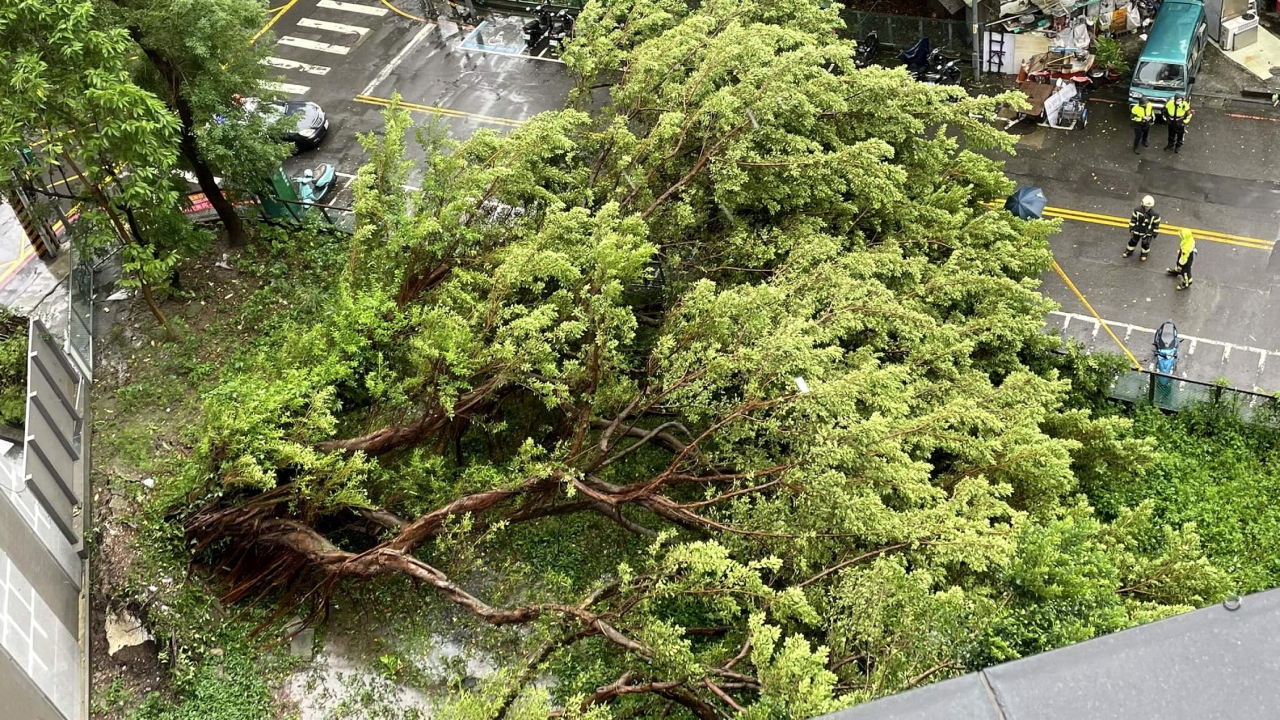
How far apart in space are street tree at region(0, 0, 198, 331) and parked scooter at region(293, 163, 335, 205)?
20.8ft

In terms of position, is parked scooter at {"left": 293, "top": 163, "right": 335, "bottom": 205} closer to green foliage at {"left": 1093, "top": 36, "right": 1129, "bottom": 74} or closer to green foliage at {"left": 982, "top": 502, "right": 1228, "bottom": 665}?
green foliage at {"left": 982, "top": 502, "right": 1228, "bottom": 665}

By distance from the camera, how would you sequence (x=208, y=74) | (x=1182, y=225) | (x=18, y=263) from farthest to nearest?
(x=18, y=263)
(x=1182, y=225)
(x=208, y=74)

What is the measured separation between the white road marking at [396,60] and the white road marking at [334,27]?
1821 mm

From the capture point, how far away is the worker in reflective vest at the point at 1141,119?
2359cm

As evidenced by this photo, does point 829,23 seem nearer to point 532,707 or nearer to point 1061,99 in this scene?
point 1061,99

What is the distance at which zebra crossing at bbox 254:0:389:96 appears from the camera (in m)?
29.9

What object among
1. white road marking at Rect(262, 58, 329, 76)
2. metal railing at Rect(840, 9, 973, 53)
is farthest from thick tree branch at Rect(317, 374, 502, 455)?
metal railing at Rect(840, 9, 973, 53)

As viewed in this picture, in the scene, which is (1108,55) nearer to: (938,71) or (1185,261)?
(938,71)

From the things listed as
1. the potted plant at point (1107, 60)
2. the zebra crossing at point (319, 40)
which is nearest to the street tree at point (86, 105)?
the zebra crossing at point (319, 40)

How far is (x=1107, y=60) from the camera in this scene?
1001 inches

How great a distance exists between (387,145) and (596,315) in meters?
6.46

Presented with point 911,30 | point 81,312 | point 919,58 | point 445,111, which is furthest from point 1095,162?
point 81,312

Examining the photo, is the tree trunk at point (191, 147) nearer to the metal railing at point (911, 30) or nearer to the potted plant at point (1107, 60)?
the metal railing at point (911, 30)

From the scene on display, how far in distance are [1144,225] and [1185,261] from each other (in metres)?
1.16
